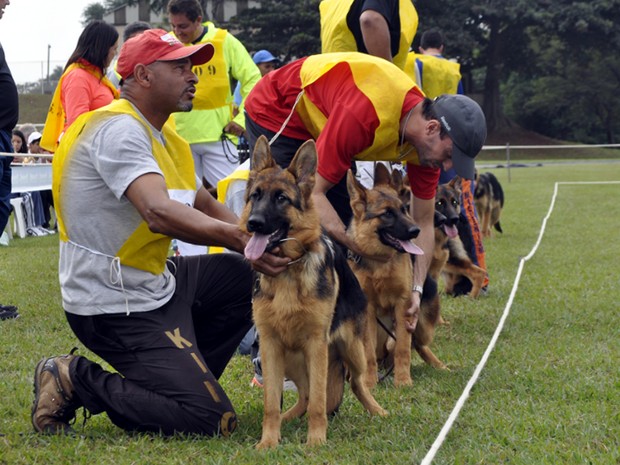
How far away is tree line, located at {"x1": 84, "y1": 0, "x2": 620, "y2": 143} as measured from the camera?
145 ft

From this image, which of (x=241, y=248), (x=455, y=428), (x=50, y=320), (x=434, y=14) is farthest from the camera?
(x=434, y=14)

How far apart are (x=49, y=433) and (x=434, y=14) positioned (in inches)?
1770

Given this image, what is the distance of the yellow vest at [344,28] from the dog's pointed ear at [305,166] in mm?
2102

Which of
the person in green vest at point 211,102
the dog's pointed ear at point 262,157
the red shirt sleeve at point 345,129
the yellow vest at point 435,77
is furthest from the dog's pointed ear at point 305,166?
the yellow vest at point 435,77

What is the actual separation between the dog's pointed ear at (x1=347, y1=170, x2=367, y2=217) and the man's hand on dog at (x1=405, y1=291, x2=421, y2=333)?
619 mm

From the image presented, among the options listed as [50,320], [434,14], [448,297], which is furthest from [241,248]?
[434,14]

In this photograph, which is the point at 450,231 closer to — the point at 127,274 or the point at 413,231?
the point at 413,231

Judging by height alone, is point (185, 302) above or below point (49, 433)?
above

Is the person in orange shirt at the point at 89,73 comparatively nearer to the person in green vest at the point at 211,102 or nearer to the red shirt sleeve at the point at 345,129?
the person in green vest at the point at 211,102

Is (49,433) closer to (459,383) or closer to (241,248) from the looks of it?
(241,248)

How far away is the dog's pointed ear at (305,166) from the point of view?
3.59 meters

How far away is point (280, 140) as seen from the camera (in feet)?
15.6

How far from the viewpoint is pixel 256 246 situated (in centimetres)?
344

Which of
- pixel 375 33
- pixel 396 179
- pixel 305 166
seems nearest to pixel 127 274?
pixel 305 166
